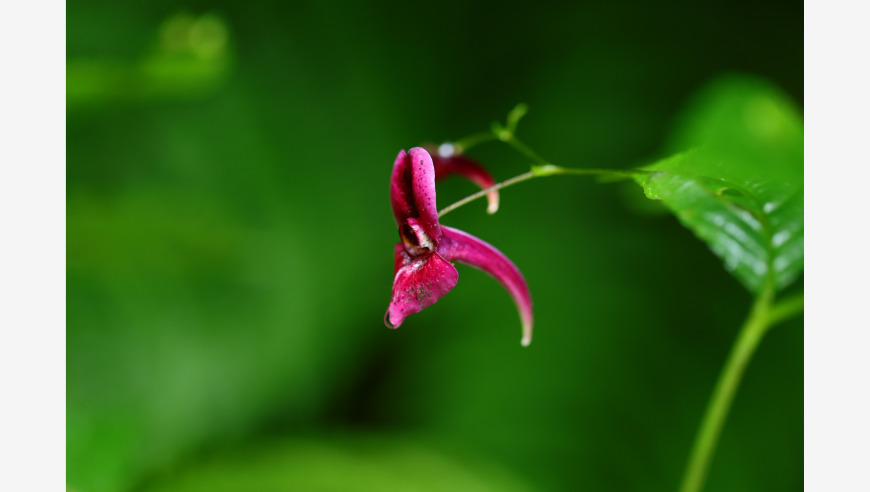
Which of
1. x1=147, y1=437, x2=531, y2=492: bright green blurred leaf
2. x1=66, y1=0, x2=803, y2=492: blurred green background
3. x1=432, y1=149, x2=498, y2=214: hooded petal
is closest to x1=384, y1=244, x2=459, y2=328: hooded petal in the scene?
x1=432, y1=149, x2=498, y2=214: hooded petal

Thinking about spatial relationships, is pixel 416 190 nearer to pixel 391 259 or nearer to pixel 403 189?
pixel 403 189

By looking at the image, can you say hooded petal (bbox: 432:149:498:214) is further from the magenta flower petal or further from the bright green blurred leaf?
the bright green blurred leaf

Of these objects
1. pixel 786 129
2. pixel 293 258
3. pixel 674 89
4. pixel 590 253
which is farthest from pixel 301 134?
pixel 786 129

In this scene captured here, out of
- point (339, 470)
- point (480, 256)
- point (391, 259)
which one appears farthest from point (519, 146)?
point (391, 259)

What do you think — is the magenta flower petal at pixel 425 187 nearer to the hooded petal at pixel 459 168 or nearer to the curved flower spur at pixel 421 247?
the curved flower spur at pixel 421 247

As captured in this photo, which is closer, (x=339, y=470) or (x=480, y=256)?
(x=480, y=256)

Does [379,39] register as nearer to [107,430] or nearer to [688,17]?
[688,17]
